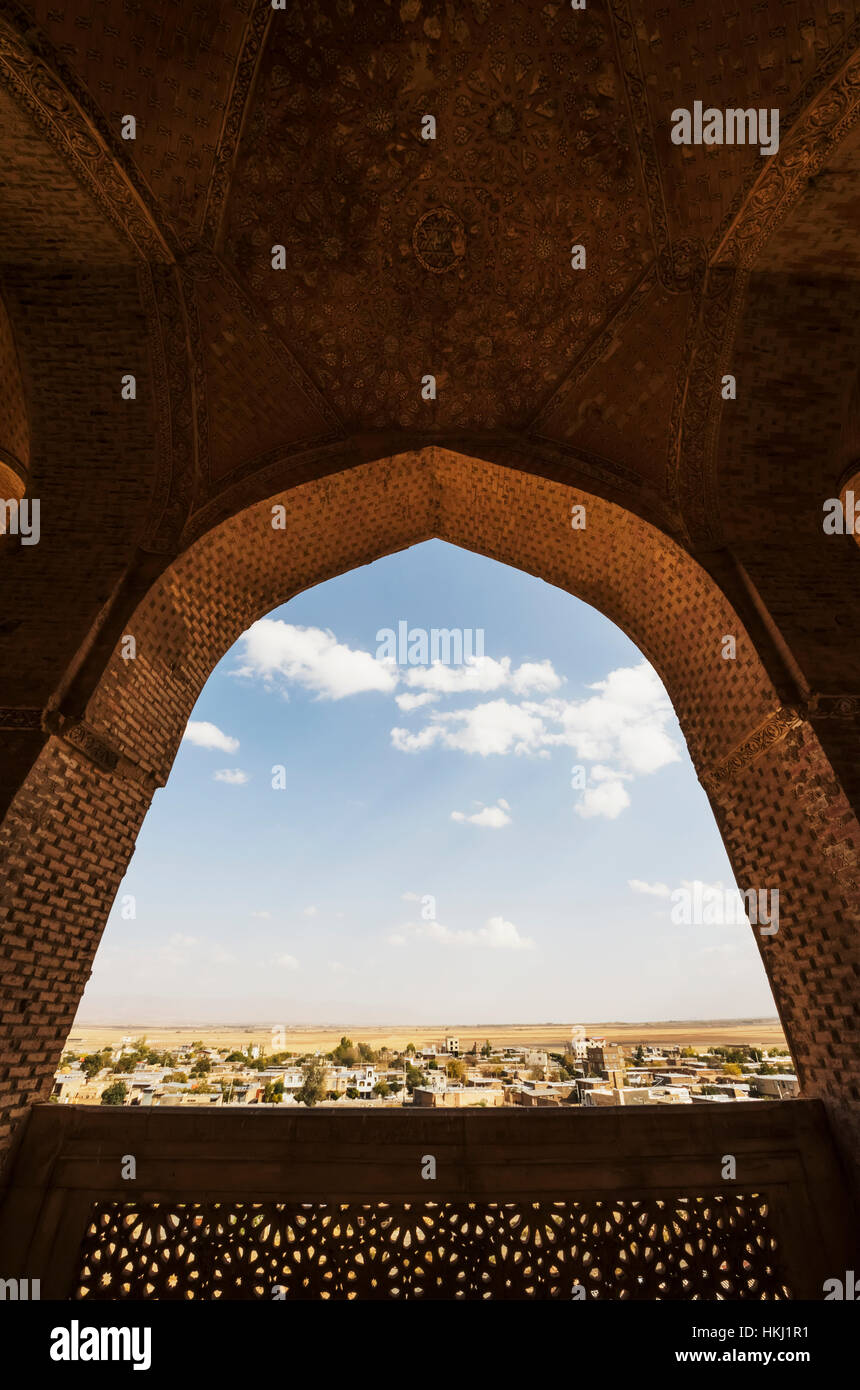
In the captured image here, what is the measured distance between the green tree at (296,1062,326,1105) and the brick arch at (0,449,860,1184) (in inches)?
91.8

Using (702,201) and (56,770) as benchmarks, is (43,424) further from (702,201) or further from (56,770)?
(702,201)

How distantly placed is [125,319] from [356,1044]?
30.3 feet

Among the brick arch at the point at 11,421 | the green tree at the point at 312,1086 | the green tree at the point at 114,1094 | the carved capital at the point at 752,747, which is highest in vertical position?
the brick arch at the point at 11,421

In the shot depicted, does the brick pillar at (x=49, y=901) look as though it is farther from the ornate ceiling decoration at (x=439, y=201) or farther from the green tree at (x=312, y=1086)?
the ornate ceiling decoration at (x=439, y=201)

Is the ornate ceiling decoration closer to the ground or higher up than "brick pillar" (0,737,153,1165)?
higher up

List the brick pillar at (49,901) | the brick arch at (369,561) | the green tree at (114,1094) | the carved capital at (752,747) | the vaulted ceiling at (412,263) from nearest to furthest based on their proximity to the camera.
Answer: the brick pillar at (49,901)
the brick arch at (369,561)
the carved capital at (752,747)
the vaulted ceiling at (412,263)
the green tree at (114,1094)

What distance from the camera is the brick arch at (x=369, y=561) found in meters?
5.29

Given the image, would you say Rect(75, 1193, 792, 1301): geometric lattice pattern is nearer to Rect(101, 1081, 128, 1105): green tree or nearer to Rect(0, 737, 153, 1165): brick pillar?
Rect(0, 737, 153, 1165): brick pillar

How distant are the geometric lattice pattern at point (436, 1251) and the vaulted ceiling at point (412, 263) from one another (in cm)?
401

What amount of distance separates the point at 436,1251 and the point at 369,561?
6951 mm

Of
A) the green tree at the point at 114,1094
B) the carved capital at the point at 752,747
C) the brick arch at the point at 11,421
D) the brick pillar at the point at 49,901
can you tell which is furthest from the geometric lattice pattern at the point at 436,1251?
the brick arch at the point at 11,421

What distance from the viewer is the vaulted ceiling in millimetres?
5887

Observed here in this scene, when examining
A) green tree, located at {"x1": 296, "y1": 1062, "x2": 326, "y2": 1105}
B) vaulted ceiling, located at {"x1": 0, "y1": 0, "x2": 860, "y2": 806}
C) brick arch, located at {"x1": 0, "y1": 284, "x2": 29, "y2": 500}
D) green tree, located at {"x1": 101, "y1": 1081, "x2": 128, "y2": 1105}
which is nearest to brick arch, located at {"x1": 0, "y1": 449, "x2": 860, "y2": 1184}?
vaulted ceiling, located at {"x1": 0, "y1": 0, "x2": 860, "y2": 806}

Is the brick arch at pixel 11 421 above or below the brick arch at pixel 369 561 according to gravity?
above
